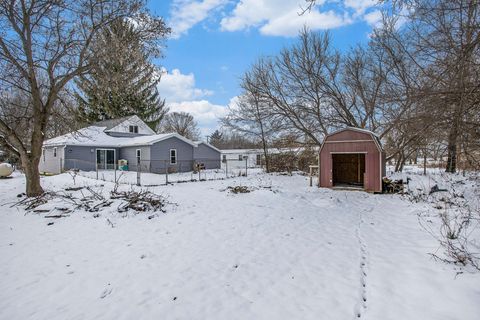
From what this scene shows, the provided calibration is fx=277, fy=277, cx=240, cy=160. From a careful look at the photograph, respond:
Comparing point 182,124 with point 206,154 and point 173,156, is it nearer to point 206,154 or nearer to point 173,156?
point 206,154

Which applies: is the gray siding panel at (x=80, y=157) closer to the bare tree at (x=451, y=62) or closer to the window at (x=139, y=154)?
the window at (x=139, y=154)

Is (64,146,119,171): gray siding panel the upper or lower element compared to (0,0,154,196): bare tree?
lower

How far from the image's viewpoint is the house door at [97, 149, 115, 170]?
73.6 ft

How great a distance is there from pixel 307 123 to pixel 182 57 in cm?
1180

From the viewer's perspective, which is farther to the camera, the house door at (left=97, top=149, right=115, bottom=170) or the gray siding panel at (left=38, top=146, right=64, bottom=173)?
the house door at (left=97, top=149, right=115, bottom=170)

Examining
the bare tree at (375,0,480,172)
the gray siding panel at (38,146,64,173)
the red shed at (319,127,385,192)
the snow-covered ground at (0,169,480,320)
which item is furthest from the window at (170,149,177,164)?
the bare tree at (375,0,480,172)

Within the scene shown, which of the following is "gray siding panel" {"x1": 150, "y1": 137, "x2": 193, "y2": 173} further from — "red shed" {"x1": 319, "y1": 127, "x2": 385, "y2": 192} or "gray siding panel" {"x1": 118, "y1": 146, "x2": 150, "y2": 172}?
"red shed" {"x1": 319, "y1": 127, "x2": 385, "y2": 192}

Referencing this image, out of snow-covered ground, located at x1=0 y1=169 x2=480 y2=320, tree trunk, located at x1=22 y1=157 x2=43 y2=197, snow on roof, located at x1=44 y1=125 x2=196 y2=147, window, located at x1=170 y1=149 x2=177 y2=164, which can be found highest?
snow on roof, located at x1=44 y1=125 x2=196 y2=147

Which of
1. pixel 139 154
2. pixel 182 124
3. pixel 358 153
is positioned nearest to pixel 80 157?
pixel 139 154

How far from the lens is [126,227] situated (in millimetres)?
6703

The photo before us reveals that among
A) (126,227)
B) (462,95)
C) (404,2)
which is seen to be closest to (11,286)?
(126,227)

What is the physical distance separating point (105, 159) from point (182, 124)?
26.0 metres

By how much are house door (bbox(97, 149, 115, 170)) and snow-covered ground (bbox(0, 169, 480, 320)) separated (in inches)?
605

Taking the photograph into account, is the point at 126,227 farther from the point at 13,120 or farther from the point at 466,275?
the point at 13,120
